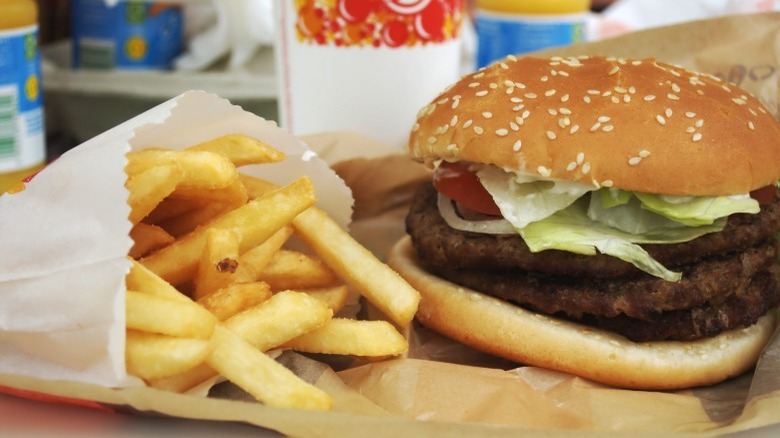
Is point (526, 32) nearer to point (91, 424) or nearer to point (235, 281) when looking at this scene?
point (235, 281)

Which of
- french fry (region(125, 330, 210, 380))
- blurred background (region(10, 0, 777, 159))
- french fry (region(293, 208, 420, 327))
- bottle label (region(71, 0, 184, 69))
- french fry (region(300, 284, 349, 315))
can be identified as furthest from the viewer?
bottle label (region(71, 0, 184, 69))

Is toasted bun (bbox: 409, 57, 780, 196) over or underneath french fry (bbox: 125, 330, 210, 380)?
over

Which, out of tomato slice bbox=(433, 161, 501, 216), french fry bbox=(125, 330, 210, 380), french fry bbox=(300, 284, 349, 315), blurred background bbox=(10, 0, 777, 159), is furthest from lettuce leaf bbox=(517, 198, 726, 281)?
blurred background bbox=(10, 0, 777, 159)

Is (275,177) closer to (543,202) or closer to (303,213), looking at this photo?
(303,213)

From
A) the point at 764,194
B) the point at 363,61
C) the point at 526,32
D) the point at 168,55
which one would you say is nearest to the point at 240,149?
the point at 363,61

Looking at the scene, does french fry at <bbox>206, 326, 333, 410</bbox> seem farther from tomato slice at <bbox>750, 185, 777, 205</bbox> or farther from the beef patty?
tomato slice at <bbox>750, 185, 777, 205</bbox>

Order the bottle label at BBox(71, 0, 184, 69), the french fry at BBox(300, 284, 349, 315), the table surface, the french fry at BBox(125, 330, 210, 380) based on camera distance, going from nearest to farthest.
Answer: the french fry at BBox(125, 330, 210, 380)
the table surface
the french fry at BBox(300, 284, 349, 315)
the bottle label at BBox(71, 0, 184, 69)

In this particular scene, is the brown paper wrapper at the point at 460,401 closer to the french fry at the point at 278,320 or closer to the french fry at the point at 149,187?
the french fry at the point at 278,320
